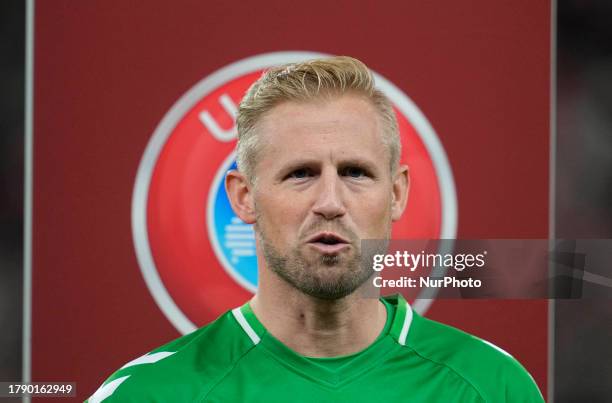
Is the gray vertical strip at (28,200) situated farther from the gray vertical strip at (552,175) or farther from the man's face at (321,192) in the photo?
the gray vertical strip at (552,175)

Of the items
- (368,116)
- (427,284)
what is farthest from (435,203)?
(368,116)

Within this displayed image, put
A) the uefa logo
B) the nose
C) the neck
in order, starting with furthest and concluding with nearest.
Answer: the uefa logo, the neck, the nose

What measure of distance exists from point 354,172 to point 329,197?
4.2 inches

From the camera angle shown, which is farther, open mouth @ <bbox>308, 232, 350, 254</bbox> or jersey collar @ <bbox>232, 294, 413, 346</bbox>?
jersey collar @ <bbox>232, 294, 413, 346</bbox>

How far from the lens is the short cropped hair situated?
5.81 feet

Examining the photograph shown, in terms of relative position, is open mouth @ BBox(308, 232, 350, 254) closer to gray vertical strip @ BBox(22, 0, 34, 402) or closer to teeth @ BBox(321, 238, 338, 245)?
teeth @ BBox(321, 238, 338, 245)

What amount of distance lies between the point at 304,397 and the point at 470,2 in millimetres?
1560

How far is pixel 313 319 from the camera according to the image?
177 cm

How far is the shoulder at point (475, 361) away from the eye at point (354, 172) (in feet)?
1.37

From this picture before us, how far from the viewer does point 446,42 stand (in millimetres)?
2727

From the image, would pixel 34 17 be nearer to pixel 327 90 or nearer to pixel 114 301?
pixel 114 301

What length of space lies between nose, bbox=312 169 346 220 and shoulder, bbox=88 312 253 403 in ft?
1.23

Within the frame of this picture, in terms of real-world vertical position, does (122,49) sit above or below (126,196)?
above

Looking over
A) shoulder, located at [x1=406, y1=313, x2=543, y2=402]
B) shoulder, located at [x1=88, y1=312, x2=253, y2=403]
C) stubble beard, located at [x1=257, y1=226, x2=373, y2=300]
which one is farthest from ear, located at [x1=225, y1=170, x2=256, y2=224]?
shoulder, located at [x1=406, y1=313, x2=543, y2=402]
